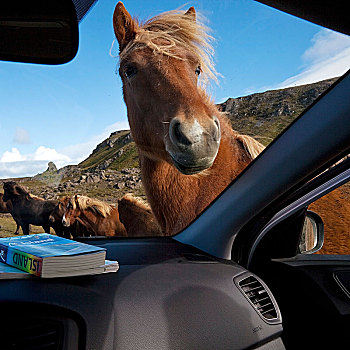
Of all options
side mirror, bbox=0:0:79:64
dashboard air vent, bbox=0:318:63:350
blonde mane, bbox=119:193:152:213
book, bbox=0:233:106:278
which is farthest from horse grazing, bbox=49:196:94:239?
side mirror, bbox=0:0:79:64

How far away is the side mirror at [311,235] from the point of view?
2385 millimetres

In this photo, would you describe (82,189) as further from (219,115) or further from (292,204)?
(292,204)

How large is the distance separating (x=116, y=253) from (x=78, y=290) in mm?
546

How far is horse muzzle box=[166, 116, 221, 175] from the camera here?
237 cm

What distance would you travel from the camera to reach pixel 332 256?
231 centimetres

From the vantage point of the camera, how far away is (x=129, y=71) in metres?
2.91

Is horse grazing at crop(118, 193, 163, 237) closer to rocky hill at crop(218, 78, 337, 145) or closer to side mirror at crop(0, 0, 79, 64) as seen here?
rocky hill at crop(218, 78, 337, 145)

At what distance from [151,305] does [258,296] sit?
60 cm

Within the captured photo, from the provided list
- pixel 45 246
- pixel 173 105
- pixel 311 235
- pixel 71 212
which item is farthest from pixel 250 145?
pixel 45 246

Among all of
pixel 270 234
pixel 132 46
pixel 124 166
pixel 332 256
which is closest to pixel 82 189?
pixel 124 166

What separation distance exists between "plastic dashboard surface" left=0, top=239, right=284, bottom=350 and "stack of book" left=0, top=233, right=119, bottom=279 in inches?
1.6

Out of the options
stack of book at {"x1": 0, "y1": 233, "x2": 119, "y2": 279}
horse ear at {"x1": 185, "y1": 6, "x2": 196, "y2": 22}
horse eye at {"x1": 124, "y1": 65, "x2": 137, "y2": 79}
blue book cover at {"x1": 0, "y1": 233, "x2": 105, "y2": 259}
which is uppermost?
horse ear at {"x1": 185, "y1": 6, "x2": 196, "y2": 22}

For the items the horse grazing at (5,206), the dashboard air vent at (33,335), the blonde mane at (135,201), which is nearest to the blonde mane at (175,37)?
the blonde mane at (135,201)

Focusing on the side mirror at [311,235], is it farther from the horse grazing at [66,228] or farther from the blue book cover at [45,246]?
the horse grazing at [66,228]
